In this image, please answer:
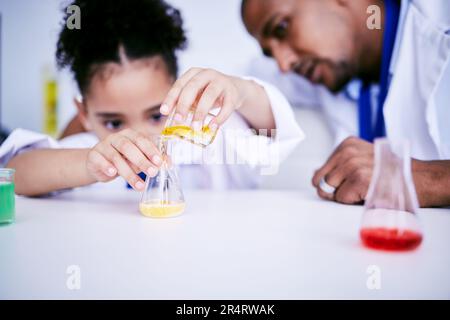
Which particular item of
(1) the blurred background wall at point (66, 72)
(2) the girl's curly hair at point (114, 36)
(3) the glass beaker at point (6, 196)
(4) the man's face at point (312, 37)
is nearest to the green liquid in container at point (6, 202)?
(3) the glass beaker at point (6, 196)

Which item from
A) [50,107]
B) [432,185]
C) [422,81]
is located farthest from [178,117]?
[50,107]

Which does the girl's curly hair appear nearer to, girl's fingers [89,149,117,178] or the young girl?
the young girl

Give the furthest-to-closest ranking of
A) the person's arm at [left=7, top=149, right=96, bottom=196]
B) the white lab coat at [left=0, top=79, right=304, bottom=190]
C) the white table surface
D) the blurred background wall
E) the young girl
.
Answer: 1. the blurred background wall
2. the white lab coat at [left=0, top=79, right=304, bottom=190]
3. the person's arm at [left=7, top=149, right=96, bottom=196]
4. the young girl
5. the white table surface

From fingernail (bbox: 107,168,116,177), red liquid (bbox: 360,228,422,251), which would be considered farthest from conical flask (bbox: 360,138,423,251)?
fingernail (bbox: 107,168,116,177)

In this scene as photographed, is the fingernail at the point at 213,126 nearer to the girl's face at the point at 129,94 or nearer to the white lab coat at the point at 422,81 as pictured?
the girl's face at the point at 129,94

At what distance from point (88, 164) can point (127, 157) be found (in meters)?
0.11

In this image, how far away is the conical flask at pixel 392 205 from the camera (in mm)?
496

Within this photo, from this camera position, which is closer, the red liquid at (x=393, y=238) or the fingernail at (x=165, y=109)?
the red liquid at (x=393, y=238)

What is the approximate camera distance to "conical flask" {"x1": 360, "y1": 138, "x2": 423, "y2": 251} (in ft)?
1.63

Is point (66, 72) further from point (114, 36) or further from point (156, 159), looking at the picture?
point (156, 159)

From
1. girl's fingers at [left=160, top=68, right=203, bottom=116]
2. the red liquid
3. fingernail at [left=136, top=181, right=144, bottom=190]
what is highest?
girl's fingers at [left=160, top=68, right=203, bottom=116]

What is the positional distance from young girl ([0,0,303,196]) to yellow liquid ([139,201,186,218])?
41 millimetres

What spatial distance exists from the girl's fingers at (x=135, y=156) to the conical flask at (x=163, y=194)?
0.10 feet

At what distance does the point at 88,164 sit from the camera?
2.45 ft
